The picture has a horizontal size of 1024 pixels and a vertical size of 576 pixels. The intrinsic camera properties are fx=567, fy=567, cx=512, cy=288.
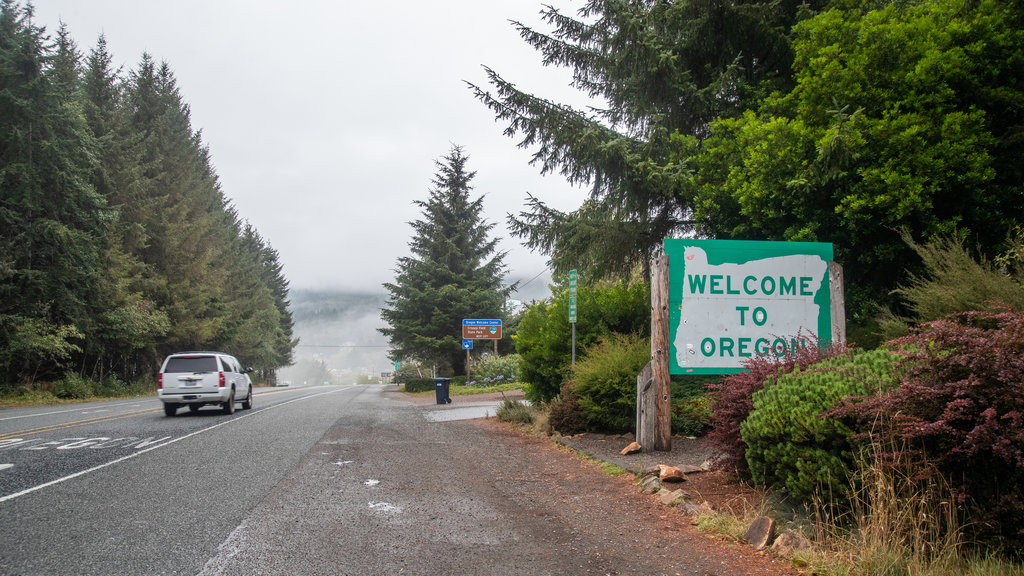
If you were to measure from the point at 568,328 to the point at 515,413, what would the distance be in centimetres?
231

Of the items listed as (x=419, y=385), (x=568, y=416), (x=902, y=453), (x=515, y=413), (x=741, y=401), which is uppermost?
(x=741, y=401)

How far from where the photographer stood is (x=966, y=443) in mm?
3178

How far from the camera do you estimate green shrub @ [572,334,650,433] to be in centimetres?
939

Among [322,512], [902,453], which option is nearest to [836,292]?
[902,453]

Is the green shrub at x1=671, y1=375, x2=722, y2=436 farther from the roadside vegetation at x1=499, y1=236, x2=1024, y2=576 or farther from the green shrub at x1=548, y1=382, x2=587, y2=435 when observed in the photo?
the roadside vegetation at x1=499, y1=236, x2=1024, y2=576

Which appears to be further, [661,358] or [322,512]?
[661,358]

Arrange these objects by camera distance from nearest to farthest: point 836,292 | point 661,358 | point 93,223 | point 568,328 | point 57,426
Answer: point 836,292 → point 661,358 → point 568,328 → point 57,426 → point 93,223

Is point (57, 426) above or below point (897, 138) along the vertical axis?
below

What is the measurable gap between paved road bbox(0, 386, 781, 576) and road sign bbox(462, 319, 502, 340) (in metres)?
24.0

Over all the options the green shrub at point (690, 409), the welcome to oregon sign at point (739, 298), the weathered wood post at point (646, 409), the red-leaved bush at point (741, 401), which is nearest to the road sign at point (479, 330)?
the green shrub at point (690, 409)

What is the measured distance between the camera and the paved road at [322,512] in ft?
13.3

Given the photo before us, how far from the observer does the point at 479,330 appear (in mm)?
34375

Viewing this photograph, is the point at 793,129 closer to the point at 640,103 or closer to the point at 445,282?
the point at 640,103

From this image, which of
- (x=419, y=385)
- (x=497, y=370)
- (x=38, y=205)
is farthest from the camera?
(x=419, y=385)
